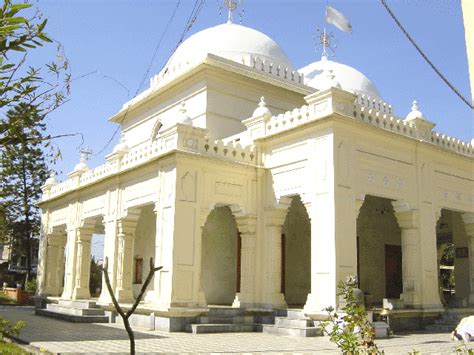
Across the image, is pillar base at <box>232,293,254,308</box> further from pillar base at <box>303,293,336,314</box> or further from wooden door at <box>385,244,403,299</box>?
wooden door at <box>385,244,403,299</box>

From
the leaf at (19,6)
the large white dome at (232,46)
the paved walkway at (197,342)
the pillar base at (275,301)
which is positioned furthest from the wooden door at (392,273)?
the leaf at (19,6)

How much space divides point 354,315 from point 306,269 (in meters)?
10.7

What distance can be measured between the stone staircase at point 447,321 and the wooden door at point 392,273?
3255 mm

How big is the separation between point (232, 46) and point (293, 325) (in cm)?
975

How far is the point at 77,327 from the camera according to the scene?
12633mm

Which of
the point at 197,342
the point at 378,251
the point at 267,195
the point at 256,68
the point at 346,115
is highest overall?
the point at 256,68

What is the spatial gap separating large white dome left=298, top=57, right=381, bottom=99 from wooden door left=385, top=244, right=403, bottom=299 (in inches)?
237

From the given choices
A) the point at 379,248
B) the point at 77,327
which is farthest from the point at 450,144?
the point at 77,327

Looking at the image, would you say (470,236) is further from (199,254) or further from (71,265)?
(71,265)

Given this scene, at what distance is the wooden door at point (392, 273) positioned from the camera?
1664cm

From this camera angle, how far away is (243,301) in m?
12.9

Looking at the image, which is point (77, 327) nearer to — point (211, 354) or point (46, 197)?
point (211, 354)

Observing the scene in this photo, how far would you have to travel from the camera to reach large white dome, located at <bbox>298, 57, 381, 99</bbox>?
19.6m

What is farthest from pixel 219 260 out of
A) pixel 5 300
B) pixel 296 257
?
pixel 5 300
